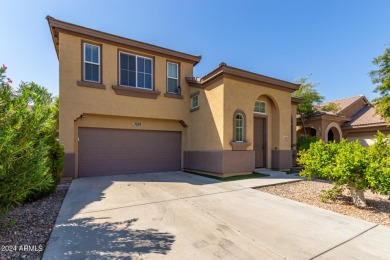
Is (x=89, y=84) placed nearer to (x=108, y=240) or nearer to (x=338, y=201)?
(x=108, y=240)

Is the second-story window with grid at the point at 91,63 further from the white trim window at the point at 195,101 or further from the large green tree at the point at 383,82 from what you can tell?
the large green tree at the point at 383,82

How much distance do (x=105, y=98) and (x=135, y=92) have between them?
148 centimetres

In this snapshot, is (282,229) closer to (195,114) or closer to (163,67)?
(195,114)

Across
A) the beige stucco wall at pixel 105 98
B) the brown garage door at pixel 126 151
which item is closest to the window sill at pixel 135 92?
the beige stucco wall at pixel 105 98

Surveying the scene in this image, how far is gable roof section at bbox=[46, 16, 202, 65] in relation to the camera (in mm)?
9117

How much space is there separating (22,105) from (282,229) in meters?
5.23

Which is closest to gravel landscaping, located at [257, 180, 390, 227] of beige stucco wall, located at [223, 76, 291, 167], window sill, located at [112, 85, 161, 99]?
beige stucco wall, located at [223, 76, 291, 167]

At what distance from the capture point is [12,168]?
329cm

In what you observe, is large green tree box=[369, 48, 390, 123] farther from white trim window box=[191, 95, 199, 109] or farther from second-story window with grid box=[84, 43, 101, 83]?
second-story window with grid box=[84, 43, 101, 83]

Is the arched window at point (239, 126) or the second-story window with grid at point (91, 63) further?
the arched window at point (239, 126)

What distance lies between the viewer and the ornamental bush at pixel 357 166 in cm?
505

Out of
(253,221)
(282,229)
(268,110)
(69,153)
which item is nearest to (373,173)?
(282,229)

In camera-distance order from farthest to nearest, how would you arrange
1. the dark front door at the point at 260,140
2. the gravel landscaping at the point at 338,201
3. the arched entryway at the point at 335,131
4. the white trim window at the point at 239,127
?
1. the arched entryway at the point at 335,131
2. the dark front door at the point at 260,140
3. the white trim window at the point at 239,127
4. the gravel landscaping at the point at 338,201

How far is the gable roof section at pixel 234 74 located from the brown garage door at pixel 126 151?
3.27 meters
